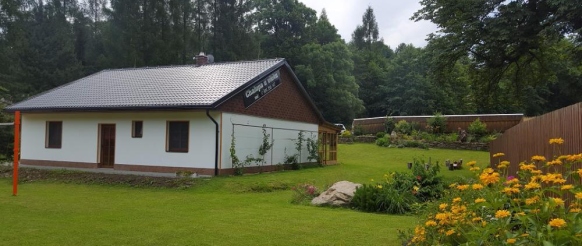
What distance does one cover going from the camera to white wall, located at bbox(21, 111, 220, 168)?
16625 millimetres

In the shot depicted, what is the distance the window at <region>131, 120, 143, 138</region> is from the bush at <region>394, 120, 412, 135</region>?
2138 centimetres

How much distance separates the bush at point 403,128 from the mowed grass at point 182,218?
21.0 meters

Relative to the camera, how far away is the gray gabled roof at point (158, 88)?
17.0 metres

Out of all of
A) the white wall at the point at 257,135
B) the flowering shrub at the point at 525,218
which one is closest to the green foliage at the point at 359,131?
the white wall at the point at 257,135

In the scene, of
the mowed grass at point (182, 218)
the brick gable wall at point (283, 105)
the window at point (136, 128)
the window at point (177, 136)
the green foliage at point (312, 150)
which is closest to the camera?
the mowed grass at point (182, 218)

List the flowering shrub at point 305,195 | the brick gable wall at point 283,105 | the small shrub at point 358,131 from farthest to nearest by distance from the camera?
the small shrub at point 358,131
the brick gable wall at point 283,105
the flowering shrub at point 305,195

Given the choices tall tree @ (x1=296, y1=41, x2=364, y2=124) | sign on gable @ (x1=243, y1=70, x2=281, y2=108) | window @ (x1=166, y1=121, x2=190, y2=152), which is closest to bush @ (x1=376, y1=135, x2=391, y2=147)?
sign on gable @ (x1=243, y1=70, x2=281, y2=108)

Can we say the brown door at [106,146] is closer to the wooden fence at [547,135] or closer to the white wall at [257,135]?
the white wall at [257,135]

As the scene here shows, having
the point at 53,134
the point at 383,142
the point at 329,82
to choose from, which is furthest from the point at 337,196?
the point at 329,82

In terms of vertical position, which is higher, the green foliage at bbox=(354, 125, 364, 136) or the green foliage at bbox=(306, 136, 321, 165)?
the green foliage at bbox=(354, 125, 364, 136)

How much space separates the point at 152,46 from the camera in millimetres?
40281

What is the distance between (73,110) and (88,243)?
13.8 metres

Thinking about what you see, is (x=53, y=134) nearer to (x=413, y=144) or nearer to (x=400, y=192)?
(x=400, y=192)

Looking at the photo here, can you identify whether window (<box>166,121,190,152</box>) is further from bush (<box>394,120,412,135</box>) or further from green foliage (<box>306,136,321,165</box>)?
bush (<box>394,120,412,135</box>)
